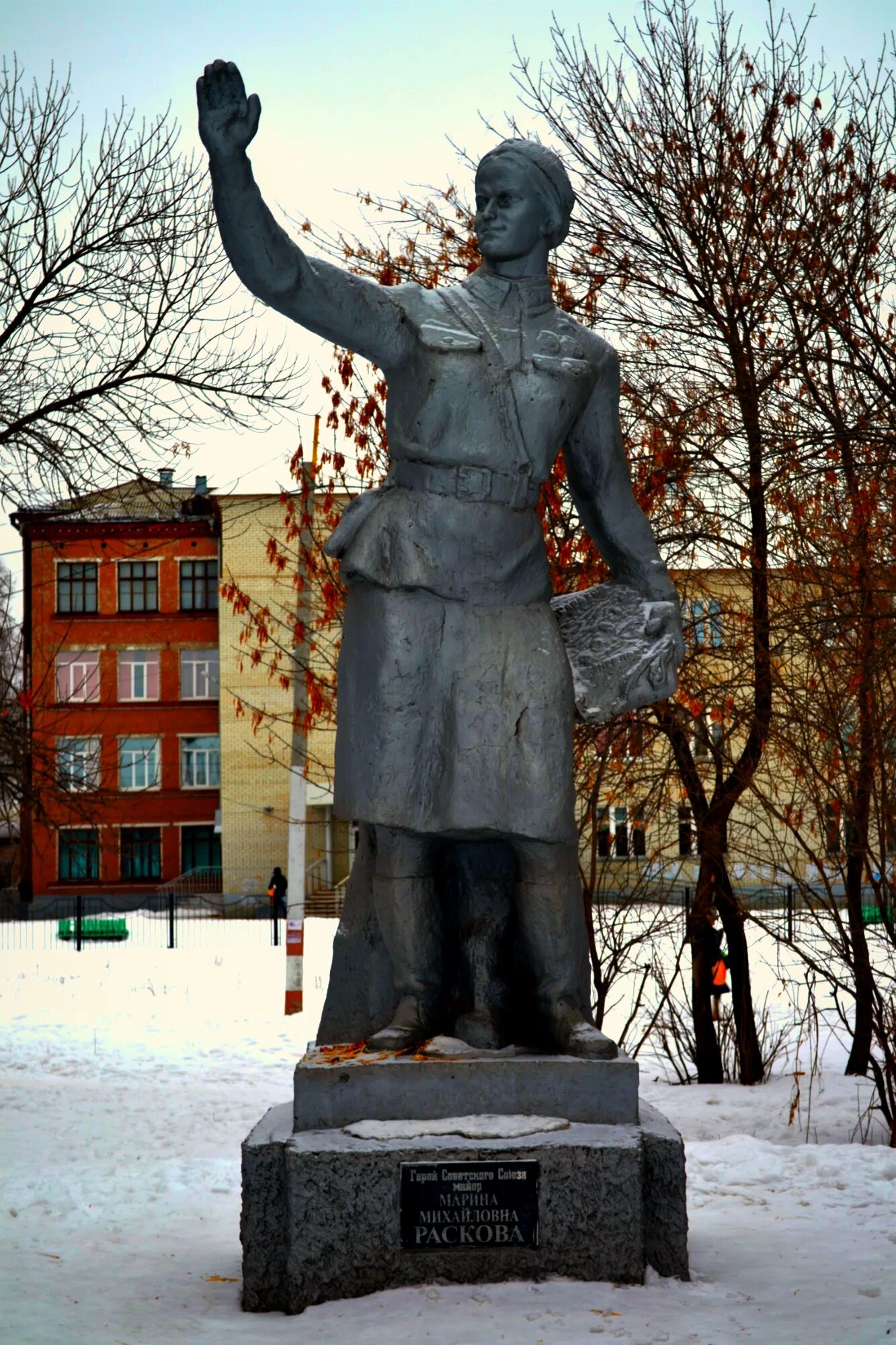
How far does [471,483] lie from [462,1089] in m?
1.59

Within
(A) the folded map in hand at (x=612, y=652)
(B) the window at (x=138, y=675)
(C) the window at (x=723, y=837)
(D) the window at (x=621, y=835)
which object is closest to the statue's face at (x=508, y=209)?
(A) the folded map in hand at (x=612, y=652)

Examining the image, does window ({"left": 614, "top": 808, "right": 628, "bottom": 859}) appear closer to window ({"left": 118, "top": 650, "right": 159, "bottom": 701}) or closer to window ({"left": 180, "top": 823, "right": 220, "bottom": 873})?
window ({"left": 180, "top": 823, "right": 220, "bottom": 873})

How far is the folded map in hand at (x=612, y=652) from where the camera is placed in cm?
433

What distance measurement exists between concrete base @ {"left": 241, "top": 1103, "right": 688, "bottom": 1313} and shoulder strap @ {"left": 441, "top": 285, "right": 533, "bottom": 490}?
1766 millimetres

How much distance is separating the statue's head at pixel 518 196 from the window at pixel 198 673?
31439 millimetres

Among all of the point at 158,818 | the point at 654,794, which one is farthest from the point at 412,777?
the point at 158,818

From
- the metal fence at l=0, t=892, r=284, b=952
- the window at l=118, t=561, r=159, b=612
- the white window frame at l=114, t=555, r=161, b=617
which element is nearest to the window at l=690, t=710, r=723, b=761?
the metal fence at l=0, t=892, r=284, b=952

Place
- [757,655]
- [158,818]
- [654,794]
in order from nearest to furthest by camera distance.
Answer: [757,655] < [654,794] < [158,818]

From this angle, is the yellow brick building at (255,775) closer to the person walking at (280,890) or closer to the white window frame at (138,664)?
the person walking at (280,890)

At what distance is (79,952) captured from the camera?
2073 cm

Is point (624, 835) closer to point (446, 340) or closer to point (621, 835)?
point (621, 835)

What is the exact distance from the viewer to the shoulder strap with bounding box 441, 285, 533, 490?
13.7ft

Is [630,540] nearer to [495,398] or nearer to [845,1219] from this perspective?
[495,398]

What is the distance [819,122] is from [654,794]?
13.6 feet
